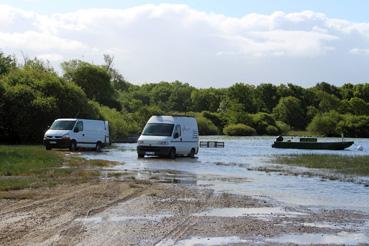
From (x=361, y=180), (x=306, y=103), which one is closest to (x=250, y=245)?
(x=361, y=180)

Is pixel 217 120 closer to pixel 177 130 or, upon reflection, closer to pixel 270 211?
pixel 177 130

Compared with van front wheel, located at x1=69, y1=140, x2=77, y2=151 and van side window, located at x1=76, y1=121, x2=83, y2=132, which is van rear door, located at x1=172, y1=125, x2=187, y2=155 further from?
van side window, located at x1=76, y1=121, x2=83, y2=132

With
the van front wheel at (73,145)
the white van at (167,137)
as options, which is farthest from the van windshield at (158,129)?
the van front wheel at (73,145)

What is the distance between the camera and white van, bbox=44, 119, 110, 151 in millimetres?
40062

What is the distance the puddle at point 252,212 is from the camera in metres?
13.4

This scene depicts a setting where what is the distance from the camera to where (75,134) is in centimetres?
4097

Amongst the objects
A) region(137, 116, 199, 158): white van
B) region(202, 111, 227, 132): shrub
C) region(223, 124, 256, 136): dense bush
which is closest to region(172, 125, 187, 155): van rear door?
region(137, 116, 199, 158): white van

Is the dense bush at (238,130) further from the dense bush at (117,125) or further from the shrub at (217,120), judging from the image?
the dense bush at (117,125)

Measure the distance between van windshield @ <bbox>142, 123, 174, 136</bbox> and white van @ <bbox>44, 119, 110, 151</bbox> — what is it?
6.84m

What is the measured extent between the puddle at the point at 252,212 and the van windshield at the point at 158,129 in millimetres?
20923

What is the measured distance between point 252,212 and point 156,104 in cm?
14262

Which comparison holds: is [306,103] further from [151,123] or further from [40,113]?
[151,123]

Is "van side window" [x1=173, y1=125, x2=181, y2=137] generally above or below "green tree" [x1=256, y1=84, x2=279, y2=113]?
below

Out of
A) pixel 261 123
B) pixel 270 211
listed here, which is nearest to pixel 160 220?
pixel 270 211
